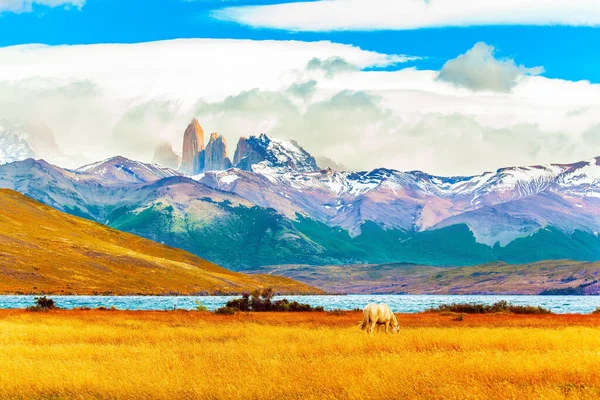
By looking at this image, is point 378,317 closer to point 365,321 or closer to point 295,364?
point 365,321

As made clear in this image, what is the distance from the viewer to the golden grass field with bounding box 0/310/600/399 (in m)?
29.4

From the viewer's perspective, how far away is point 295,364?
35.8m

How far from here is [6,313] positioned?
74.0 metres

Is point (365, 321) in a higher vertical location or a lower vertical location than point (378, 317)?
lower

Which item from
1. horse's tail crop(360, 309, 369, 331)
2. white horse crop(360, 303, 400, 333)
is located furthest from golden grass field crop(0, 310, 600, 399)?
white horse crop(360, 303, 400, 333)

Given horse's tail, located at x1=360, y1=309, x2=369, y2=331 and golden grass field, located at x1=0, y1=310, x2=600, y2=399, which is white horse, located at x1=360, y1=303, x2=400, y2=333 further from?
golden grass field, located at x1=0, y1=310, x2=600, y2=399

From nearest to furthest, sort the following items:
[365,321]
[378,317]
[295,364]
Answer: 1. [295,364]
2. [378,317]
3. [365,321]

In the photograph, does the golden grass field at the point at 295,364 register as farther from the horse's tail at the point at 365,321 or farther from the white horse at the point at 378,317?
the white horse at the point at 378,317

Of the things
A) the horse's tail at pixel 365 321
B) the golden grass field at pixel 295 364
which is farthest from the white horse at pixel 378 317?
the golden grass field at pixel 295 364

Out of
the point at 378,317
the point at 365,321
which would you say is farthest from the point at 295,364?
the point at 365,321

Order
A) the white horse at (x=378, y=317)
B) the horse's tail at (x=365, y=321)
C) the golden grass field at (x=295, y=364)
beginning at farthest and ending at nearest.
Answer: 1. the horse's tail at (x=365, y=321)
2. the white horse at (x=378, y=317)
3. the golden grass field at (x=295, y=364)

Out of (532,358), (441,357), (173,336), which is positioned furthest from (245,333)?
(532,358)

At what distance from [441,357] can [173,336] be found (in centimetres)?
2063

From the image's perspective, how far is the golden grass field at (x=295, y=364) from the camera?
29406 mm
